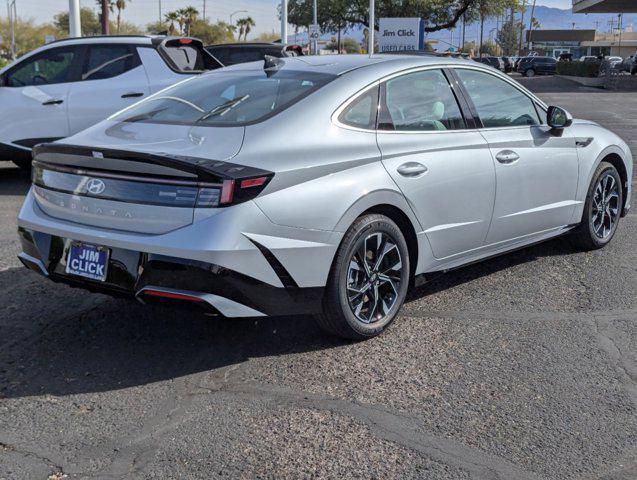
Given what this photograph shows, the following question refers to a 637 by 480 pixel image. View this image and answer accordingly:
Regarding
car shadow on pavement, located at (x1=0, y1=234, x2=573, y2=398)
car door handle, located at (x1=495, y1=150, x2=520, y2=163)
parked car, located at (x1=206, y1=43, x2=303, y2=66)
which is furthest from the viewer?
parked car, located at (x1=206, y1=43, x2=303, y2=66)

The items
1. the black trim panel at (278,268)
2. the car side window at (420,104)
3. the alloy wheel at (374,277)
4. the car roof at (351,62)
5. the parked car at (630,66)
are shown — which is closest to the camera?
the black trim panel at (278,268)

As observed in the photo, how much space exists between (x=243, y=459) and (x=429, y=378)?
123 cm

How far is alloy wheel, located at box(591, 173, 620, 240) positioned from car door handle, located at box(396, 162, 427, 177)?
2329mm

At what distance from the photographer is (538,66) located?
66062 mm

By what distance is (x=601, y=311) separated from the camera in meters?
5.12

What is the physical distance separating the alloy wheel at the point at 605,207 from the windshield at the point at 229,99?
296 cm

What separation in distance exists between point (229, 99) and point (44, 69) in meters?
6.06

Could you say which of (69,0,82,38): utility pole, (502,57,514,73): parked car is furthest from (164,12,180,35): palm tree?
(69,0,82,38): utility pole

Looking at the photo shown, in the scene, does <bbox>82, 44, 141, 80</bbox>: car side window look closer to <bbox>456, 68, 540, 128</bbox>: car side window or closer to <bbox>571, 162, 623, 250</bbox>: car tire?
<bbox>456, 68, 540, 128</bbox>: car side window

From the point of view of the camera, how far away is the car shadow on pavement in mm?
3973

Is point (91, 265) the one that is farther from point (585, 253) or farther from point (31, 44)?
point (31, 44)

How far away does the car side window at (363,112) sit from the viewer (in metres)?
4.46

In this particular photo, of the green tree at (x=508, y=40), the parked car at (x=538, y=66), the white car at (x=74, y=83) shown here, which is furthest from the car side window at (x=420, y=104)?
the green tree at (x=508, y=40)

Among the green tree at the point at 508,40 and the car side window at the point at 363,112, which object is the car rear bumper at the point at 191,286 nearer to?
the car side window at the point at 363,112
